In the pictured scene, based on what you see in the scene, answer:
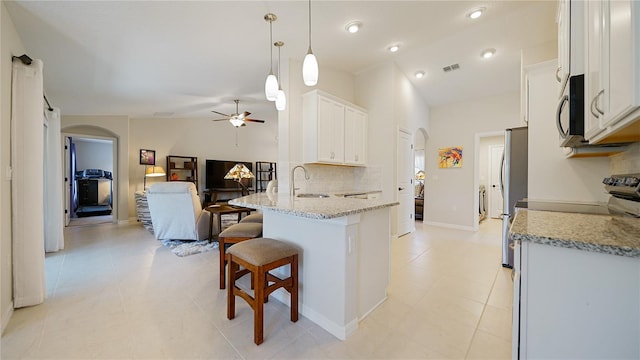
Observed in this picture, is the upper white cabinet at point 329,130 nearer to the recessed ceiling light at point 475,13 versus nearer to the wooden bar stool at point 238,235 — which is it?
the wooden bar stool at point 238,235

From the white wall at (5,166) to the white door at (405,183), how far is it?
4413 millimetres

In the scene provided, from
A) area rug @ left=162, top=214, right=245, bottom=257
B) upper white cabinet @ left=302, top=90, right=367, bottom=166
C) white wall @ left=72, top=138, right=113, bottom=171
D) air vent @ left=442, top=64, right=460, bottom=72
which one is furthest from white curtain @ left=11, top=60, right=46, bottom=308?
white wall @ left=72, top=138, right=113, bottom=171

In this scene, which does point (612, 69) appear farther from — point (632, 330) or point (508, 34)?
point (508, 34)

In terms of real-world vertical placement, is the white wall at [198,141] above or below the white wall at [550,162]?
above

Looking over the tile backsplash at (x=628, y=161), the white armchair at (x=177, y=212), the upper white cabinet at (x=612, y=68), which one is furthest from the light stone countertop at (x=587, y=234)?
the white armchair at (x=177, y=212)

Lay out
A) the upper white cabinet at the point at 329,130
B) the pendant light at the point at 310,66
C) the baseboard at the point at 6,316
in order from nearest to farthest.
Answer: the baseboard at the point at 6,316 → the pendant light at the point at 310,66 → the upper white cabinet at the point at 329,130

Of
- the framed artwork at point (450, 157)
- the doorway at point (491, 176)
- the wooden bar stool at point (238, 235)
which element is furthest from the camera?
the doorway at point (491, 176)

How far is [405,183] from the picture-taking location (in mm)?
4641

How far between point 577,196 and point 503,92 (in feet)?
10.9

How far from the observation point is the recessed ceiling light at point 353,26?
2.89 metres

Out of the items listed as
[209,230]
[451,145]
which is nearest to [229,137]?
[209,230]

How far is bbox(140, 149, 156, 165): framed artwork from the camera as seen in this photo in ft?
20.0

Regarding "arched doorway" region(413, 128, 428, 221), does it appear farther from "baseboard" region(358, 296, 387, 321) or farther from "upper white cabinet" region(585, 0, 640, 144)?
"upper white cabinet" region(585, 0, 640, 144)

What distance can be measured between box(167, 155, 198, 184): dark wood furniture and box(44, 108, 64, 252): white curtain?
9.84 feet
